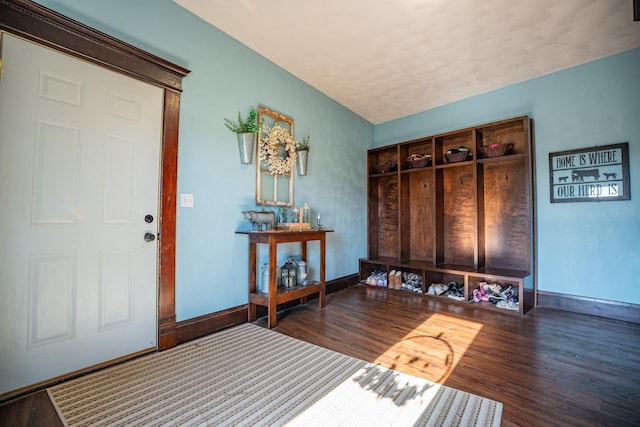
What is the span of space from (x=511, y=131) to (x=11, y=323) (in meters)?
5.24

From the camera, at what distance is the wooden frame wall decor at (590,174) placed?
9.66 feet

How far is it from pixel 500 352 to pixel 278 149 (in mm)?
2910

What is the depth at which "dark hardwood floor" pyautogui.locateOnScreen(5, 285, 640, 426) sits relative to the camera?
1496mm

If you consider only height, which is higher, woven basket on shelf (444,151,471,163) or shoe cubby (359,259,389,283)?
woven basket on shelf (444,151,471,163)

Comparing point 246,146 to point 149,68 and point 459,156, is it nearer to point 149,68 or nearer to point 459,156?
point 149,68

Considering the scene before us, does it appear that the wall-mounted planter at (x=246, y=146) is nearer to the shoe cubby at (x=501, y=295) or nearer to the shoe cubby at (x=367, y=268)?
the shoe cubby at (x=367, y=268)

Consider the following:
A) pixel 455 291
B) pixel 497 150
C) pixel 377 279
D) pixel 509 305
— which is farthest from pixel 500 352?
pixel 497 150

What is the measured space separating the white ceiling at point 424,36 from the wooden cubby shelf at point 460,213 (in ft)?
2.48

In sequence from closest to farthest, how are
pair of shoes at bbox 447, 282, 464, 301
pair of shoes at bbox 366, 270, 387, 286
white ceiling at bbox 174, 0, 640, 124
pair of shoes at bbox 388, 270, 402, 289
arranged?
white ceiling at bbox 174, 0, 640, 124, pair of shoes at bbox 447, 282, 464, 301, pair of shoes at bbox 388, 270, 402, 289, pair of shoes at bbox 366, 270, 387, 286

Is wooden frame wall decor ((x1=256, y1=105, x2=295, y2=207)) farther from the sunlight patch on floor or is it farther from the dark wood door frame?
the sunlight patch on floor

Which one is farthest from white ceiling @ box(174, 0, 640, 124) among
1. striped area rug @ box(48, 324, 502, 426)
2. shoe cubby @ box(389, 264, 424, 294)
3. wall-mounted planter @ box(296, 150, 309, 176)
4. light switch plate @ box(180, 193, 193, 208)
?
striped area rug @ box(48, 324, 502, 426)

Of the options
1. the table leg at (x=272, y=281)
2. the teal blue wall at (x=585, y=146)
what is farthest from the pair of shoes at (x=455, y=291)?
the table leg at (x=272, y=281)

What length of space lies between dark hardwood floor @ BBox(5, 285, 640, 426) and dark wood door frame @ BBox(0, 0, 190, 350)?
0.86 metres

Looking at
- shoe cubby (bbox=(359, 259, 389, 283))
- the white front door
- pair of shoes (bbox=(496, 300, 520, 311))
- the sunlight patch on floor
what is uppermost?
the white front door
